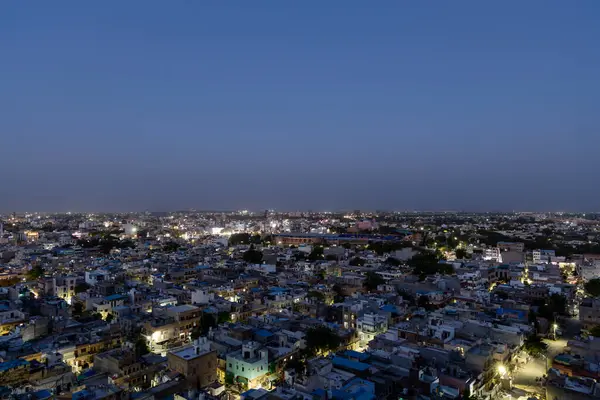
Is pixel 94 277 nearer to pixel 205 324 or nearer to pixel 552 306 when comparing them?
pixel 205 324

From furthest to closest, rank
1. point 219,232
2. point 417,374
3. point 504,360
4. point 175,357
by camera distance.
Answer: point 219,232 < point 504,360 < point 175,357 < point 417,374

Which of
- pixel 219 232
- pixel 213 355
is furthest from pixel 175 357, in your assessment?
pixel 219 232

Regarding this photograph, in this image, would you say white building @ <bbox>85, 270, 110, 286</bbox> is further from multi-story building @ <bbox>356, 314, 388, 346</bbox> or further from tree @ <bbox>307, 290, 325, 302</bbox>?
multi-story building @ <bbox>356, 314, 388, 346</bbox>

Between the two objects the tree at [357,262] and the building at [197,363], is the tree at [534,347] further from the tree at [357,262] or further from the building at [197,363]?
the tree at [357,262]

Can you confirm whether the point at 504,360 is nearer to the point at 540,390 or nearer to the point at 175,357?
the point at 540,390

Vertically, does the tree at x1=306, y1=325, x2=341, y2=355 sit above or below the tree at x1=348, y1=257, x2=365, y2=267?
above

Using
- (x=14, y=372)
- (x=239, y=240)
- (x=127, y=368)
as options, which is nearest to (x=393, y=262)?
(x=127, y=368)

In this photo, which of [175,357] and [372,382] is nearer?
[372,382]

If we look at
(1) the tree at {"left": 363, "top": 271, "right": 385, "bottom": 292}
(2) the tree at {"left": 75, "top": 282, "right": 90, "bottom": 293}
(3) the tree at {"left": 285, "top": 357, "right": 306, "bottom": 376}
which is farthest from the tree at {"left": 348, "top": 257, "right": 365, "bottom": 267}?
(3) the tree at {"left": 285, "top": 357, "right": 306, "bottom": 376}
